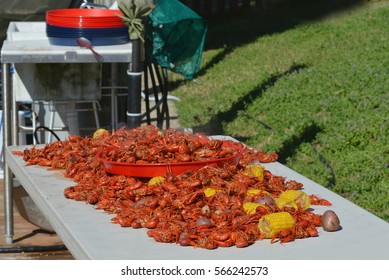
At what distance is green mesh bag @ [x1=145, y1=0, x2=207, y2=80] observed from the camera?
7035mm

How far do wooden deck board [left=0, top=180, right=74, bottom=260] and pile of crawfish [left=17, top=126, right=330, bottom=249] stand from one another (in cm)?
161

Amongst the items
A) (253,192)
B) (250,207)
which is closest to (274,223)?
(250,207)

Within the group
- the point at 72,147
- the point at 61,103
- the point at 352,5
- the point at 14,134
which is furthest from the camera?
the point at 352,5

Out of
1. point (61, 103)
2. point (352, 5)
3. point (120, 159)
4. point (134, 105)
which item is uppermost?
point (120, 159)

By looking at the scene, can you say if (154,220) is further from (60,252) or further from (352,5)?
(352,5)

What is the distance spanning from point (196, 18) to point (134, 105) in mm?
1695

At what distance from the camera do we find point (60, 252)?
6.16 meters

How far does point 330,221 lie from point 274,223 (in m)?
0.23

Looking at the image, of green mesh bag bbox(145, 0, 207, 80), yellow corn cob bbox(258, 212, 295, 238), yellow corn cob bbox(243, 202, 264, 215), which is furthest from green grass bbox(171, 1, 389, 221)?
yellow corn cob bbox(258, 212, 295, 238)

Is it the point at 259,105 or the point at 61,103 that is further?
the point at 259,105

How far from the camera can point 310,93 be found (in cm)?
980

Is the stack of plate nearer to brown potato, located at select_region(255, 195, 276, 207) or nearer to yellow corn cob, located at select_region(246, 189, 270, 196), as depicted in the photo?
yellow corn cob, located at select_region(246, 189, 270, 196)

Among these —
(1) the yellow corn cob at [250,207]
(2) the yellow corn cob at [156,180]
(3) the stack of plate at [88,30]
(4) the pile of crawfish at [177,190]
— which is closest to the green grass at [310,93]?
(3) the stack of plate at [88,30]

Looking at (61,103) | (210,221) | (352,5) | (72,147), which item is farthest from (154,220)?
(352,5)
